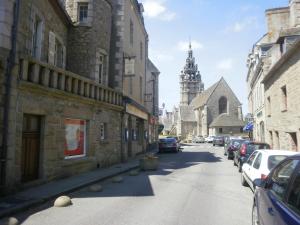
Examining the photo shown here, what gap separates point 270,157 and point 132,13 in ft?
56.8

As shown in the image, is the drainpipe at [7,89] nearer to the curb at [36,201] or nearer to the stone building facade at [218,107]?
the curb at [36,201]

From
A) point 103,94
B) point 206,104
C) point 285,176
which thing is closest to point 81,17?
point 103,94

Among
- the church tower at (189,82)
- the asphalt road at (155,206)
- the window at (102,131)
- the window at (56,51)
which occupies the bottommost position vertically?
the asphalt road at (155,206)

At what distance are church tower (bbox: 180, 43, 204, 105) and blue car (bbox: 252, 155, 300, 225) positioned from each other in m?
96.9

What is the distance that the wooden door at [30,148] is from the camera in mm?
9805

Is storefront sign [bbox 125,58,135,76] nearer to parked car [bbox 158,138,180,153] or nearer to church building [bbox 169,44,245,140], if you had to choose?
parked car [bbox 158,138,180,153]

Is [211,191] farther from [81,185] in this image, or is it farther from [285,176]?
[285,176]

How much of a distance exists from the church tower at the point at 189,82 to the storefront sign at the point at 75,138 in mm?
87975

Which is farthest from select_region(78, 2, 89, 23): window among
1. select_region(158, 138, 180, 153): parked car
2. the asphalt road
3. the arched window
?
the arched window

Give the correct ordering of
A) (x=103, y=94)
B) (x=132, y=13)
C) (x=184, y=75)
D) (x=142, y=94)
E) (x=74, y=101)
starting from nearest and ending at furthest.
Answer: (x=74, y=101)
(x=103, y=94)
(x=132, y=13)
(x=142, y=94)
(x=184, y=75)

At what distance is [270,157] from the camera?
8.45m

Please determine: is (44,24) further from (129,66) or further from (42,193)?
(129,66)

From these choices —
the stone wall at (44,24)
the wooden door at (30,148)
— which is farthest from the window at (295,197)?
the wooden door at (30,148)

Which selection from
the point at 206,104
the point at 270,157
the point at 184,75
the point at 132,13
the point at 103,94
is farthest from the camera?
the point at 184,75
